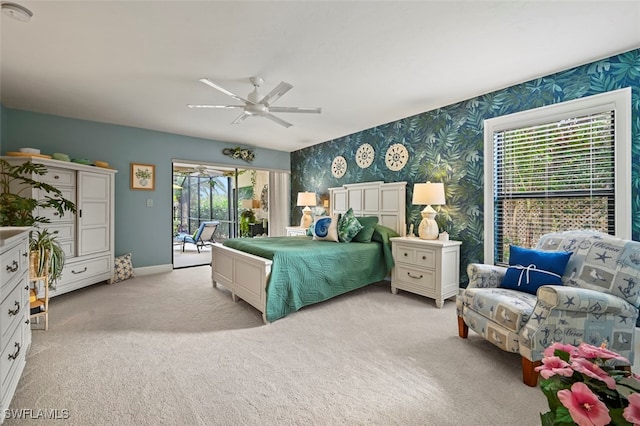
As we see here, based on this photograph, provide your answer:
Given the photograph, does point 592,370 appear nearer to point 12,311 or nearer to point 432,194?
point 12,311

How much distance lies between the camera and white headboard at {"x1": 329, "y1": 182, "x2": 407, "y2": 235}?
162 inches

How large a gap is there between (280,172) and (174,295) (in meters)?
3.64

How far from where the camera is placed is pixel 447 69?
105 inches

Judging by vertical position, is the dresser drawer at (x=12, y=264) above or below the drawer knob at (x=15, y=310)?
above

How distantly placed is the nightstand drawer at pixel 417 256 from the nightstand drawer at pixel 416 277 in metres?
0.08

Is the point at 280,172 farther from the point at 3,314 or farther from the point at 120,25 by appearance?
the point at 3,314

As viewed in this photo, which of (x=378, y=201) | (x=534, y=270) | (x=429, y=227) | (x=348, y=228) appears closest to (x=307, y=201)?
(x=378, y=201)

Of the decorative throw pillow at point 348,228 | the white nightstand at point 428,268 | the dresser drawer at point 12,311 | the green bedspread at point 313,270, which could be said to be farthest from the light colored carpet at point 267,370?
the decorative throw pillow at point 348,228

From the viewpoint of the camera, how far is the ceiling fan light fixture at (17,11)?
1.78 meters

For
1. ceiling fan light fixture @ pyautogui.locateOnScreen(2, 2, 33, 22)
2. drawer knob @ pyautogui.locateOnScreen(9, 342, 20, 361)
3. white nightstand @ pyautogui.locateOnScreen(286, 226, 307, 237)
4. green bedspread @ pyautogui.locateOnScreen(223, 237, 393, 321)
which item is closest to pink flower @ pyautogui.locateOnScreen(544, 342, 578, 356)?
green bedspread @ pyautogui.locateOnScreen(223, 237, 393, 321)

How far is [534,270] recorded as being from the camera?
2.18m

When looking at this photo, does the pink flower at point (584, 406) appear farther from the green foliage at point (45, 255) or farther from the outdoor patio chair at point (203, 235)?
the outdoor patio chair at point (203, 235)

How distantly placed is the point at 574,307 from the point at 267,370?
1.99 metres

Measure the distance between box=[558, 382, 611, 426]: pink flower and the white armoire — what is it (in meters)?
4.48
